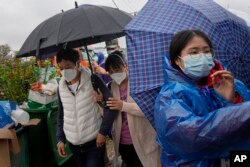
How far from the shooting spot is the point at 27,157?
4.41 metres

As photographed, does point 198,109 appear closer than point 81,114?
Yes

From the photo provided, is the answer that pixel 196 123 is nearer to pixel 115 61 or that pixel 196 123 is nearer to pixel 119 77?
pixel 119 77

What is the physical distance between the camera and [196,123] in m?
1.54

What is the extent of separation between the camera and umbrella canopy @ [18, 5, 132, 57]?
10.1 feet

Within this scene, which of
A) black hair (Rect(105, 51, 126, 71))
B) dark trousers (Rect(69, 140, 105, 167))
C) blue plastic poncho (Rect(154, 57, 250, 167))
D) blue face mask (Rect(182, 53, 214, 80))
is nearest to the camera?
blue plastic poncho (Rect(154, 57, 250, 167))

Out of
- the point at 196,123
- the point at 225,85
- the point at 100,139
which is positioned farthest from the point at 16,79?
the point at 196,123

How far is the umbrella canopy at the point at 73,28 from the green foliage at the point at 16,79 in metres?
1.85

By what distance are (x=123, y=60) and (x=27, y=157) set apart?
1800 mm

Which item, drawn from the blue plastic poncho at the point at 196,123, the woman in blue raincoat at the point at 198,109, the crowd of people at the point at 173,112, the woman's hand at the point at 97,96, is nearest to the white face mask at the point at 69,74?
the crowd of people at the point at 173,112

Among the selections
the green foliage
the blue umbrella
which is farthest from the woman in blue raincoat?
the green foliage

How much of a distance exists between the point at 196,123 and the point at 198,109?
0.58ft

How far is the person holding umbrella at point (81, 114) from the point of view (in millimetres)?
3352

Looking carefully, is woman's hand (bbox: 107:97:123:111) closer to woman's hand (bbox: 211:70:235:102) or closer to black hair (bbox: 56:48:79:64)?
black hair (bbox: 56:48:79:64)

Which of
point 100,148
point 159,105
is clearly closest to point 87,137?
point 100,148
